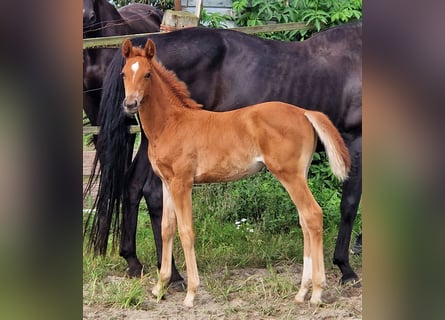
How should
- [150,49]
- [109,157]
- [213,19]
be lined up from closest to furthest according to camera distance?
[150,49]
[109,157]
[213,19]

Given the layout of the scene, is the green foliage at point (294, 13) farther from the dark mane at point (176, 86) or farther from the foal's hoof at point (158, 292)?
the foal's hoof at point (158, 292)

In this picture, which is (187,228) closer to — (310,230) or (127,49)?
(310,230)

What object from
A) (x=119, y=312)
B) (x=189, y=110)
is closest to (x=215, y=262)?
(x=119, y=312)

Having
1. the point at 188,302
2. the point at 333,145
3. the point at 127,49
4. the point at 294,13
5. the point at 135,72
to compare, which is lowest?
the point at 188,302

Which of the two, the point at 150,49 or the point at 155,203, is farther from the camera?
the point at 155,203

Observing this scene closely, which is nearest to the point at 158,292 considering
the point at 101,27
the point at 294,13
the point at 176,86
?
the point at 176,86

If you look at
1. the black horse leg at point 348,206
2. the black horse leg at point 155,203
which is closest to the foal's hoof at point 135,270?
→ the black horse leg at point 155,203

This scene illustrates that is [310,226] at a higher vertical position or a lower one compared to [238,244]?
higher

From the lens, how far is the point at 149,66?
3.41 m

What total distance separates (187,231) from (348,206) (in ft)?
3.14

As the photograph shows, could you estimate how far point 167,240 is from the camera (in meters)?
3.59

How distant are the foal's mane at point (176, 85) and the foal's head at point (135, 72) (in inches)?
4.7
